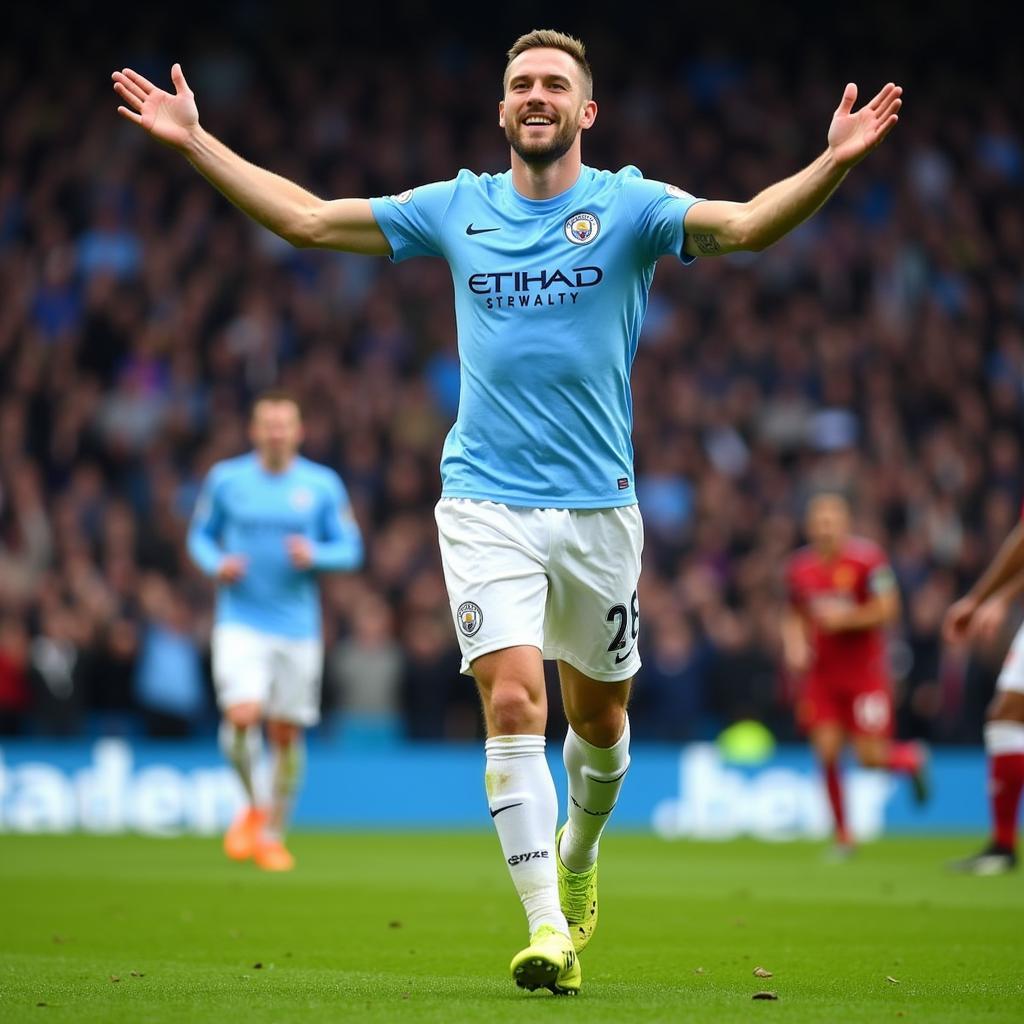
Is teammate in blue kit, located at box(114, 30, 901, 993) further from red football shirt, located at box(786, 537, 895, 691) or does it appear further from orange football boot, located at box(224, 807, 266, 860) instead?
red football shirt, located at box(786, 537, 895, 691)

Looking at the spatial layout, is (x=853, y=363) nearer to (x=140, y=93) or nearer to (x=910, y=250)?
(x=910, y=250)

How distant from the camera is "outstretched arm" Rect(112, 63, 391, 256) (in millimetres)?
6328

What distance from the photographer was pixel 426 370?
22.3 metres

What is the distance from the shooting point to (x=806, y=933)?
8234mm

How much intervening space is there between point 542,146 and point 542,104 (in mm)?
133

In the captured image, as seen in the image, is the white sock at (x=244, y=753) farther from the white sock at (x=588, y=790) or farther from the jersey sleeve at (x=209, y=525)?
the white sock at (x=588, y=790)

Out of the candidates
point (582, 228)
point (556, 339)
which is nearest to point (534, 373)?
point (556, 339)

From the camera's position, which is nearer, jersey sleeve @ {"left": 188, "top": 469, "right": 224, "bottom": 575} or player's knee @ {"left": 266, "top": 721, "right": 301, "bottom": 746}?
jersey sleeve @ {"left": 188, "top": 469, "right": 224, "bottom": 575}

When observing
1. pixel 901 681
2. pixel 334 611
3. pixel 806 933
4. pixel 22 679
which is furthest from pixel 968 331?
pixel 806 933

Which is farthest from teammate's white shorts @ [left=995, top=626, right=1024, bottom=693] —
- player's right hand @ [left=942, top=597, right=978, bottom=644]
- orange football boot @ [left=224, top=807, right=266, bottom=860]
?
orange football boot @ [left=224, top=807, right=266, bottom=860]

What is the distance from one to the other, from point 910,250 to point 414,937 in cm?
1771

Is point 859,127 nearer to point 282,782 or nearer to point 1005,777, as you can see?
point 1005,777

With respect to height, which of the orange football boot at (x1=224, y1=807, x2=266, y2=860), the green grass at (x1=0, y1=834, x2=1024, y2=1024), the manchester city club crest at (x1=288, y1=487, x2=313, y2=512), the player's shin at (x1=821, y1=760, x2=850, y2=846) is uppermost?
the manchester city club crest at (x1=288, y1=487, x2=313, y2=512)

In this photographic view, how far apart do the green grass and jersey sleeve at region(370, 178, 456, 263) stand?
2.42 metres
